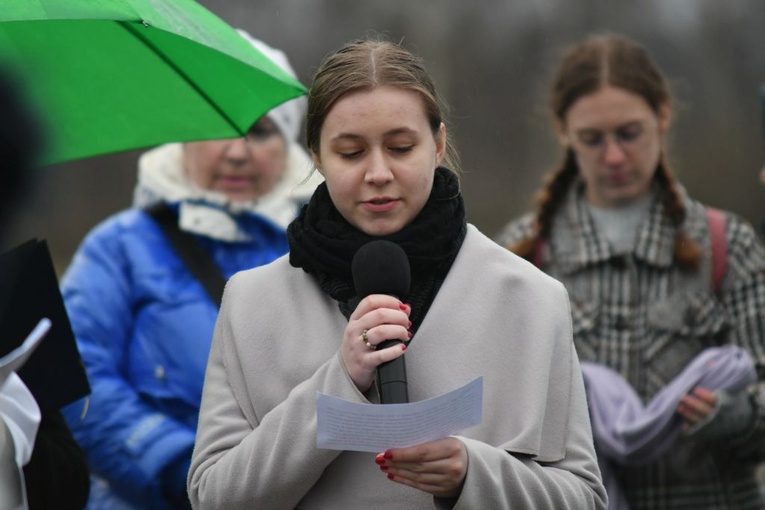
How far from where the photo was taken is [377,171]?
2779 mm

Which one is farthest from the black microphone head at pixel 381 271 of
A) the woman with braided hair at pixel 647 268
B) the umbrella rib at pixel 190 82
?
the woman with braided hair at pixel 647 268

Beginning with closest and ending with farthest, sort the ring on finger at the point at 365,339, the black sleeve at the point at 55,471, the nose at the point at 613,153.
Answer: the ring on finger at the point at 365,339 < the black sleeve at the point at 55,471 < the nose at the point at 613,153

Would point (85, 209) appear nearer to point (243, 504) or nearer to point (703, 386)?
point (703, 386)

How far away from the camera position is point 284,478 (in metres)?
2.70

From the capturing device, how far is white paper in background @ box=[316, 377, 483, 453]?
2.45m

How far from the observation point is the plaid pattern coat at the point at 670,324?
4664 mm

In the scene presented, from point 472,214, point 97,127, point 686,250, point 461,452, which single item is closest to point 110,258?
point 97,127

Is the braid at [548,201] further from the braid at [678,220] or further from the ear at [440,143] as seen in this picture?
the ear at [440,143]

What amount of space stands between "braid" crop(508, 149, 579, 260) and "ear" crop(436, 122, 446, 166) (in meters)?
1.99

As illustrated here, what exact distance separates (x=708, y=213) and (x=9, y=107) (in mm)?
2611

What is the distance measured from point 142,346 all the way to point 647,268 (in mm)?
1696

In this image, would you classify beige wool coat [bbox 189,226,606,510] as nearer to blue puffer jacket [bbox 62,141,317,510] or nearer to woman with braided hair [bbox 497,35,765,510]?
blue puffer jacket [bbox 62,141,317,510]

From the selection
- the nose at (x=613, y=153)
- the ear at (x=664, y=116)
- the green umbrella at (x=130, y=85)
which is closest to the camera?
the green umbrella at (x=130, y=85)

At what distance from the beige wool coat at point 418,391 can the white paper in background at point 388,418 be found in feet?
0.55
